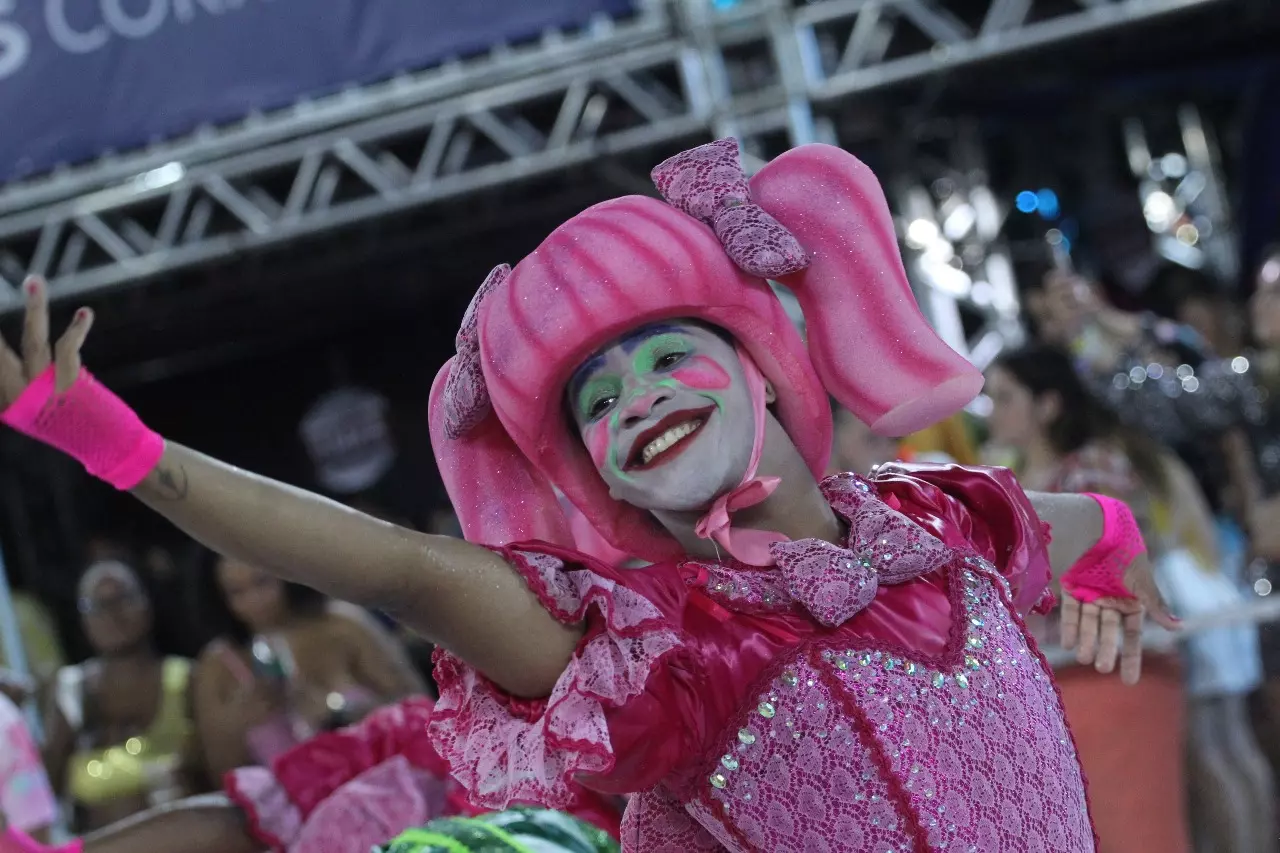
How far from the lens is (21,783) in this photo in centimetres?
317

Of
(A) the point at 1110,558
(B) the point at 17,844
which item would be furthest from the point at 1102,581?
(B) the point at 17,844

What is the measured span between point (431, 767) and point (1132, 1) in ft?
10.1

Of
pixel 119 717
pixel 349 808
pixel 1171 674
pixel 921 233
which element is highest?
pixel 921 233

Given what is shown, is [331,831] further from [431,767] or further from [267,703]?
[267,703]

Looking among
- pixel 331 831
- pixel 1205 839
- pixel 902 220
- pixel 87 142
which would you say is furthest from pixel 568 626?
pixel 902 220

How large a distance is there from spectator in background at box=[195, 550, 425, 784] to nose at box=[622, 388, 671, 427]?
2310mm

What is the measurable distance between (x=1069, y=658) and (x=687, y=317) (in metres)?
1.57

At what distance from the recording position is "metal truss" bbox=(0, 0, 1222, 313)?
428 centimetres

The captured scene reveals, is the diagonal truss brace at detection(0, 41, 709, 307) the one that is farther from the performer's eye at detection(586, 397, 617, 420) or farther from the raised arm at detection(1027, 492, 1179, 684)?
the performer's eye at detection(586, 397, 617, 420)

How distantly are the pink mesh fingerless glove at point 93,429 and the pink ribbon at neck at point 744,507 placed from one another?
0.61 m

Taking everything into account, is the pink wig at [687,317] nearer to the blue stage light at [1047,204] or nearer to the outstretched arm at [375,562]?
the outstretched arm at [375,562]

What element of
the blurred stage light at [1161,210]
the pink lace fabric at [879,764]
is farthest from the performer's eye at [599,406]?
the blurred stage light at [1161,210]

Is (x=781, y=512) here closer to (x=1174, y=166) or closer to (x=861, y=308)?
(x=861, y=308)

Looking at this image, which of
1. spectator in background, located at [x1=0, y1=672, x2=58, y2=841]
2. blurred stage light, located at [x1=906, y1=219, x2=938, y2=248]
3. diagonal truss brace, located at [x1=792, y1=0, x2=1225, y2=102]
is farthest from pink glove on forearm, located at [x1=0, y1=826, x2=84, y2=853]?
blurred stage light, located at [x1=906, y1=219, x2=938, y2=248]
